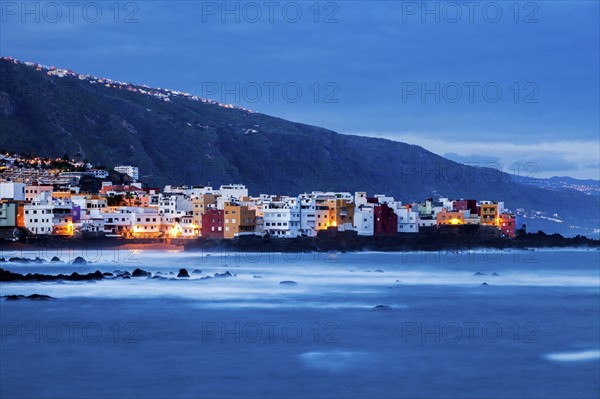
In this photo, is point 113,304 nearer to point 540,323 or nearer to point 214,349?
point 214,349

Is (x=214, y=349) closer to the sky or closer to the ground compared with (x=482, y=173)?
closer to the ground

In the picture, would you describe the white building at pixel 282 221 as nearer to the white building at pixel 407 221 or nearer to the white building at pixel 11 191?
the white building at pixel 407 221

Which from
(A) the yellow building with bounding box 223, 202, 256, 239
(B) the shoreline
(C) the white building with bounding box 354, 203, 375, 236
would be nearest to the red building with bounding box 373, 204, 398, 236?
(C) the white building with bounding box 354, 203, 375, 236

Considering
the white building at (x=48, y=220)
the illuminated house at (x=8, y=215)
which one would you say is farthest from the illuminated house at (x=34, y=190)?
the white building at (x=48, y=220)

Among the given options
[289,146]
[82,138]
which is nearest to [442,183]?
[289,146]

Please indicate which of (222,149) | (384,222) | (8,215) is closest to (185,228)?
(8,215)

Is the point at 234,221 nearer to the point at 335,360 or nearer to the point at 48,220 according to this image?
the point at 48,220
